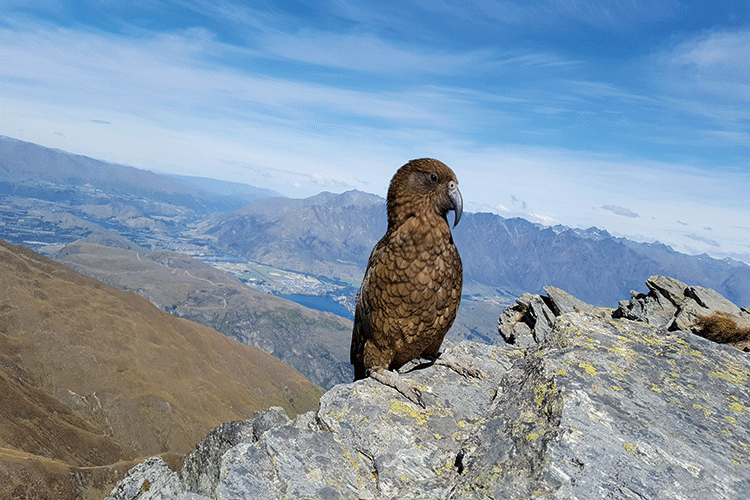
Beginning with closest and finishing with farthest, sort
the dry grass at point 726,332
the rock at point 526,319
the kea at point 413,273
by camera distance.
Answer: the kea at point 413,273
the dry grass at point 726,332
the rock at point 526,319

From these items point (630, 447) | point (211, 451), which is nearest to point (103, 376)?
point (211, 451)

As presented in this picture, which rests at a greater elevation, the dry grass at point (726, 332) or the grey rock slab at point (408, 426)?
the dry grass at point (726, 332)

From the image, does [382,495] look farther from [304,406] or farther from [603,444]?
[304,406]

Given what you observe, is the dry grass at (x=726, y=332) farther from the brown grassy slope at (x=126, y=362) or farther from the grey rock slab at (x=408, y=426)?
the brown grassy slope at (x=126, y=362)

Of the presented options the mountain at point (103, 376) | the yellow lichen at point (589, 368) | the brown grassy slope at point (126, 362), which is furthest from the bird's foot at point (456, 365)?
the brown grassy slope at point (126, 362)

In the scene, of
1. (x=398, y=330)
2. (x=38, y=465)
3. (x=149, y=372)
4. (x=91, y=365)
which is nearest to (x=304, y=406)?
(x=149, y=372)

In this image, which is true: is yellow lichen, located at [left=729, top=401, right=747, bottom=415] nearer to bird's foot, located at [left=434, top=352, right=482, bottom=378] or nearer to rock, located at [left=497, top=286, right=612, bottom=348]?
bird's foot, located at [left=434, top=352, right=482, bottom=378]

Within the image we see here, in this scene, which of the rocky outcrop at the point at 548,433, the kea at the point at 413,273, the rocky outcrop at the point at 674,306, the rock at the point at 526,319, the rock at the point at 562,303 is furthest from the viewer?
the rock at the point at 562,303

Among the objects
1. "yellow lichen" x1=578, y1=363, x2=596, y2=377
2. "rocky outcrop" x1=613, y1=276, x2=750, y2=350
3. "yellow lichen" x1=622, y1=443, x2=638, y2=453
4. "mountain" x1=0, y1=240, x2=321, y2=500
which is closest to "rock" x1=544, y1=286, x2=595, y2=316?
"rocky outcrop" x1=613, y1=276, x2=750, y2=350
